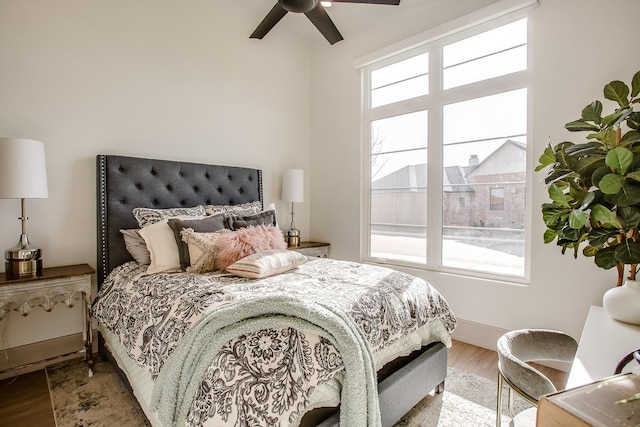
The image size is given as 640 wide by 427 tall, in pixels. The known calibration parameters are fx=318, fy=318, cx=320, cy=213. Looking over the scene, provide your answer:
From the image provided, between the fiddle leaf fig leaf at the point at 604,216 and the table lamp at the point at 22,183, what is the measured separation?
2.99m

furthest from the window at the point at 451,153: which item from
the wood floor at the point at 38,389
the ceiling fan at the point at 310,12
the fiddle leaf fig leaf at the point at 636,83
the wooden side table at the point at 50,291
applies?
the wooden side table at the point at 50,291

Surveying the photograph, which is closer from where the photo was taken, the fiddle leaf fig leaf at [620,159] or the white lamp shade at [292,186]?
the fiddle leaf fig leaf at [620,159]

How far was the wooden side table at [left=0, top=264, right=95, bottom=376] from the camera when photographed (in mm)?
1973

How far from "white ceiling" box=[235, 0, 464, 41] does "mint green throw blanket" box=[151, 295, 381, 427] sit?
3.15 metres

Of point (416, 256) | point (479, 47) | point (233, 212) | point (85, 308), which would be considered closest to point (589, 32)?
point (479, 47)

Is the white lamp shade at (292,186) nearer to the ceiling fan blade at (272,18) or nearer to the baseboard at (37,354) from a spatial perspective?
the ceiling fan blade at (272,18)

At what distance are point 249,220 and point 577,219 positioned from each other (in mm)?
2224

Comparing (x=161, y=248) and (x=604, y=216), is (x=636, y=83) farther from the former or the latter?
(x=161, y=248)

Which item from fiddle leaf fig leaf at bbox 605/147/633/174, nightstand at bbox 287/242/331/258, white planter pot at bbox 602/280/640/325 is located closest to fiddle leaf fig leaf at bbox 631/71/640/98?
fiddle leaf fig leaf at bbox 605/147/633/174

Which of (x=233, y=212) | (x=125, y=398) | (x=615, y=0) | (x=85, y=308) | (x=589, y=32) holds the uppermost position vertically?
(x=615, y=0)

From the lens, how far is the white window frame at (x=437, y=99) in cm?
258

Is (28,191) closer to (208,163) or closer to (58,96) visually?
(58,96)

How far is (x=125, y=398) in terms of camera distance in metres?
1.97

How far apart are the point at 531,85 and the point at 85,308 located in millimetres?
3766
